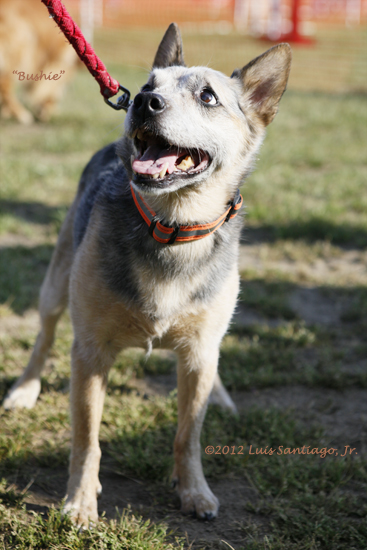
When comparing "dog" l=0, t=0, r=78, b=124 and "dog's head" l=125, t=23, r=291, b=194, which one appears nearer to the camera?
"dog's head" l=125, t=23, r=291, b=194

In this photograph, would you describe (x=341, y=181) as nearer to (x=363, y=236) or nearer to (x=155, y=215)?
(x=363, y=236)

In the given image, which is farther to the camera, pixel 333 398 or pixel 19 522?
pixel 333 398

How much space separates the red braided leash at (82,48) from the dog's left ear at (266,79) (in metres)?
0.58

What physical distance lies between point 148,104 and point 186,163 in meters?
0.29

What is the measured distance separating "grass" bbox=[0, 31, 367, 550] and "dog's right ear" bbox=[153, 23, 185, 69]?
40.8 inches

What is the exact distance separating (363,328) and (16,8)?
23.8 feet

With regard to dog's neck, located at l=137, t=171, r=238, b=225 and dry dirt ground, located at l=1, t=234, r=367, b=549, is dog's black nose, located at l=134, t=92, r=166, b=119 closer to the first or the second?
dog's neck, located at l=137, t=171, r=238, b=225

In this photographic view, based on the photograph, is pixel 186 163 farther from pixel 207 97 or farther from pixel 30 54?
pixel 30 54

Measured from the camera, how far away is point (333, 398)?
10.6ft

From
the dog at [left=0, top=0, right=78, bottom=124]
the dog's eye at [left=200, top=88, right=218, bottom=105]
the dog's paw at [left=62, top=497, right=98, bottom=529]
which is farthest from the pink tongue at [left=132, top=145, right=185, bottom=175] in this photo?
the dog at [left=0, top=0, right=78, bottom=124]

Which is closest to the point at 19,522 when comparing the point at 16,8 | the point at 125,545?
the point at 125,545

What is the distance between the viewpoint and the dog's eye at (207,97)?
2262 millimetres

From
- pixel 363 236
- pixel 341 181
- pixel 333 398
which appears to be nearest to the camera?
pixel 333 398

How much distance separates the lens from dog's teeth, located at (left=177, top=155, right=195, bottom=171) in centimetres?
212
